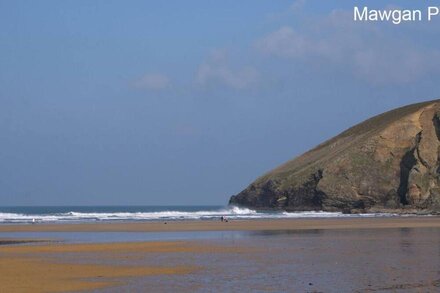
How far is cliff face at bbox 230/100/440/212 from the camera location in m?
92.3

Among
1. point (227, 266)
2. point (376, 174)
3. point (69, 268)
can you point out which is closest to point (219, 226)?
point (227, 266)

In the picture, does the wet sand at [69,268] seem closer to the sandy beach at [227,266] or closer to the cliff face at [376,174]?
the sandy beach at [227,266]

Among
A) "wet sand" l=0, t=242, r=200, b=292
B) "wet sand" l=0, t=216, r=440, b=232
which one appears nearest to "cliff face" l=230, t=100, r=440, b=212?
"wet sand" l=0, t=216, r=440, b=232

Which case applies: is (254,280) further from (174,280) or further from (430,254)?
(430,254)

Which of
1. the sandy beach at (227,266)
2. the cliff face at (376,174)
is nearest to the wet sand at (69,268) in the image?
the sandy beach at (227,266)

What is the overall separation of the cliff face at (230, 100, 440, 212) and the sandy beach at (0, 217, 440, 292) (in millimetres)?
61342

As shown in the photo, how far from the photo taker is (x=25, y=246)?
33.8 meters

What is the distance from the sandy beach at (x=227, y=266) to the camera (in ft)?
59.7

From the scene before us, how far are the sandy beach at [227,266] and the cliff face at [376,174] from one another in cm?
6134

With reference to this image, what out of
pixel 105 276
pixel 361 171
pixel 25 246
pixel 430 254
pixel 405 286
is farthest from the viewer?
pixel 361 171

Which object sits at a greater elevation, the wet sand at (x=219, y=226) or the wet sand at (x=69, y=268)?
the wet sand at (x=219, y=226)

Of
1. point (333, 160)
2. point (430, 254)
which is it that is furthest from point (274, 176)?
point (430, 254)

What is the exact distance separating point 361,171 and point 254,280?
8102cm

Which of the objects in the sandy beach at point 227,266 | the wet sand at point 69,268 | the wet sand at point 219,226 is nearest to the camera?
the sandy beach at point 227,266
